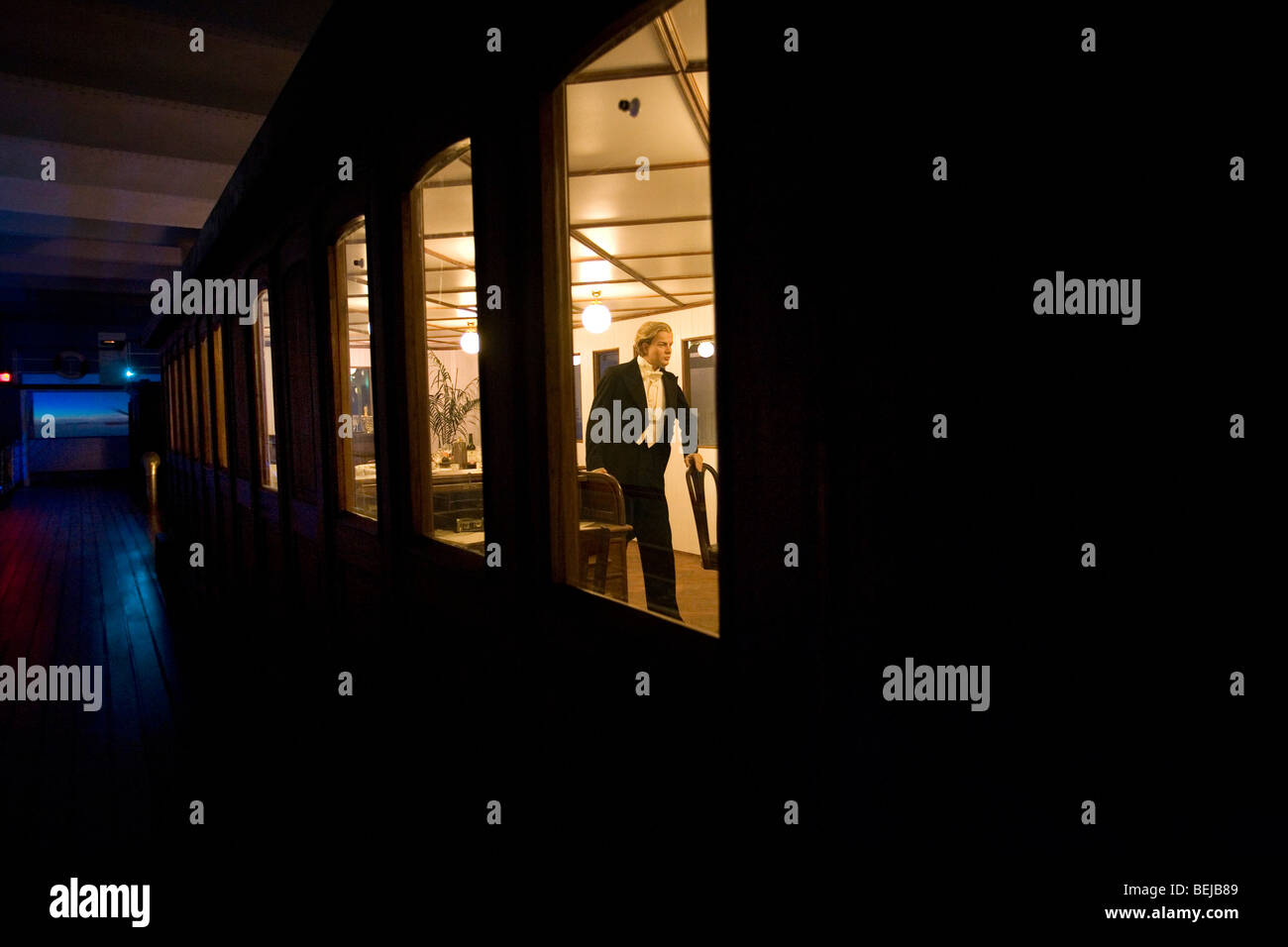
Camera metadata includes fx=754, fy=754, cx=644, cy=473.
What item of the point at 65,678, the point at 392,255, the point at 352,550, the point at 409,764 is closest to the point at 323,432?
the point at 352,550

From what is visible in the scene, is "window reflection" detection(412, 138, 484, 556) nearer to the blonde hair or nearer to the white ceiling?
the white ceiling

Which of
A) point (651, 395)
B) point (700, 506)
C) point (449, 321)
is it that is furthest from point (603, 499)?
point (449, 321)

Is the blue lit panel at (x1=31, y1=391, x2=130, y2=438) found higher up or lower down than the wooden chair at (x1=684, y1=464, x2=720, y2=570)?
higher up

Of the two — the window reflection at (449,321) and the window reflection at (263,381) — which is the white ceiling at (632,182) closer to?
the window reflection at (449,321)

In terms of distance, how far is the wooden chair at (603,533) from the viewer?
3.86 m

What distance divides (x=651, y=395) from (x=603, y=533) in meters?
1.00

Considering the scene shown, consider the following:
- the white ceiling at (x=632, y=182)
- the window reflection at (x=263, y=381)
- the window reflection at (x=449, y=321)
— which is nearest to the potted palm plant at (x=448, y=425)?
the window reflection at (x=449, y=321)

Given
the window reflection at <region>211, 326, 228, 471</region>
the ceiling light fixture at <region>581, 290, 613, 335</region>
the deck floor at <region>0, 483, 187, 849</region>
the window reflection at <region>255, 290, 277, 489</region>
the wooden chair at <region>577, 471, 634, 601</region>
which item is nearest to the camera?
the deck floor at <region>0, 483, 187, 849</region>

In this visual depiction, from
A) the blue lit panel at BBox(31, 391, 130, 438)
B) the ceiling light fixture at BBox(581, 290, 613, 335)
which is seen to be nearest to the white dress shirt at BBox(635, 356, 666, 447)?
the ceiling light fixture at BBox(581, 290, 613, 335)

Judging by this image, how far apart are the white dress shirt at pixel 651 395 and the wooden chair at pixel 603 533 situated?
369 millimetres

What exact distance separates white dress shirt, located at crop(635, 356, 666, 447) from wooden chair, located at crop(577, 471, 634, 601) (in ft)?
1.21

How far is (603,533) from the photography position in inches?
152

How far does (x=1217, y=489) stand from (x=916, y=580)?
439 millimetres

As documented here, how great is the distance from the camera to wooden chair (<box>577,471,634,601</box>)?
386 cm
